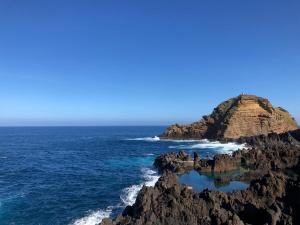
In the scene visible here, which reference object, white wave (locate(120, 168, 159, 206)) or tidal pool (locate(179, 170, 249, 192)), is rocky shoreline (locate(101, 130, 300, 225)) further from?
tidal pool (locate(179, 170, 249, 192))

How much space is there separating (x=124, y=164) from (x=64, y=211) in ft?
127

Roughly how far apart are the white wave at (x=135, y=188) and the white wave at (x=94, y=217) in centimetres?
416

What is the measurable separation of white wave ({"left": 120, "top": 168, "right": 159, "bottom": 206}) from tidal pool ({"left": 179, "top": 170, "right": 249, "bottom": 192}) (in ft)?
17.7

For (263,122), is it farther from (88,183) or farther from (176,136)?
(88,183)

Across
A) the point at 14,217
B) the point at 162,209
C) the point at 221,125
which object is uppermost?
the point at 221,125

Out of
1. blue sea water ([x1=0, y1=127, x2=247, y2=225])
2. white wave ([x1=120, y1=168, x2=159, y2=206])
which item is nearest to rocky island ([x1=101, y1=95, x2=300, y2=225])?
white wave ([x1=120, y1=168, x2=159, y2=206])

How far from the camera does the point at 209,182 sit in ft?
190

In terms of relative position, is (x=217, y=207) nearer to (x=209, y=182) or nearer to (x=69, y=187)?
(x=209, y=182)

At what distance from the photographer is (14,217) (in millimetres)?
40906

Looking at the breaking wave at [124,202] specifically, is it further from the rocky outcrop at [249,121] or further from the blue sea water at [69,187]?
the rocky outcrop at [249,121]

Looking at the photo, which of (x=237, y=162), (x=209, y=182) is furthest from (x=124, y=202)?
(x=237, y=162)

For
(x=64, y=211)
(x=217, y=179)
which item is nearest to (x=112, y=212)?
(x=64, y=211)

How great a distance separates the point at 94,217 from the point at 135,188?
49.4 ft

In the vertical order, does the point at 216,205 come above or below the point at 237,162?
below
